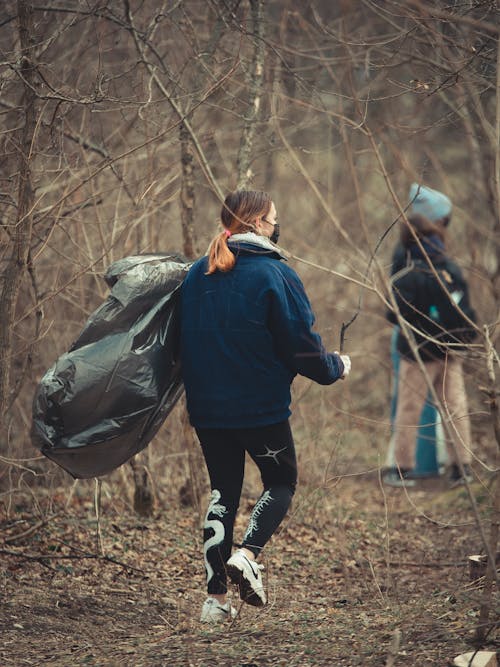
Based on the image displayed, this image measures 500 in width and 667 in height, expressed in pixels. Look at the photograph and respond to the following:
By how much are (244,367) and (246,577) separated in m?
0.85

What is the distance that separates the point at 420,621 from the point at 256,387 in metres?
1.15

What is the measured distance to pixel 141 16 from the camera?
5.75 m

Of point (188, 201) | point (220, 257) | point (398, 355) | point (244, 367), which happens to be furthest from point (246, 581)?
point (398, 355)

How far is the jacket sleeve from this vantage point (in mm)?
3705

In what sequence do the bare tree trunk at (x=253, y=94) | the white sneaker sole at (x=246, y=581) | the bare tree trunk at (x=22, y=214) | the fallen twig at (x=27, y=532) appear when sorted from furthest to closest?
1. the bare tree trunk at (x=253, y=94)
2. the fallen twig at (x=27, y=532)
3. the bare tree trunk at (x=22, y=214)
4. the white sneaker sole at (x=246, y=581)

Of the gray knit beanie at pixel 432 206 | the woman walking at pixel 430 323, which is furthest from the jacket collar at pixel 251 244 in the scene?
the gray knit beanie at pixel 432 206

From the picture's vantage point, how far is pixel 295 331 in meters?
3.71

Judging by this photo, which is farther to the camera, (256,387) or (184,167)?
(184,167)

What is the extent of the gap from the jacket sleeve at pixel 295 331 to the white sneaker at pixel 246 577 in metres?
0.81

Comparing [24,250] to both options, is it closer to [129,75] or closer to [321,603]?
[129,75]

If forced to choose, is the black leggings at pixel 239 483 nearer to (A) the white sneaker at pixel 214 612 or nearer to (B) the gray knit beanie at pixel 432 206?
(A) the white sneaker at pixel 214 612

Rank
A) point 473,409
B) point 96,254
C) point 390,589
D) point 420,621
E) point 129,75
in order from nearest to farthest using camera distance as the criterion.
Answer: point 420,621, point 390,589, point 129,75, point 96,254, point 473,409

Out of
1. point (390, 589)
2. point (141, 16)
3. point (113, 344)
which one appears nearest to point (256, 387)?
point (113, 344)

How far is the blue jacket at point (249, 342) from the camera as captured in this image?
3.71m
